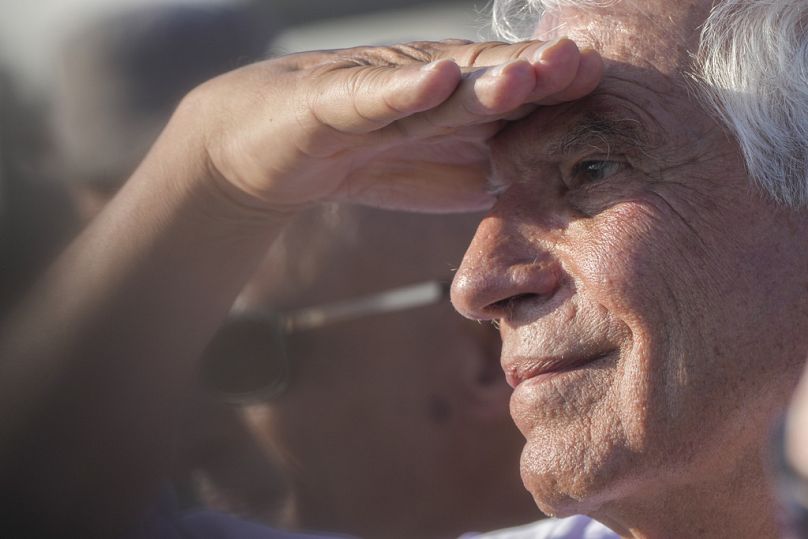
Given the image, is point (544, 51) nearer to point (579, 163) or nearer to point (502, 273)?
point (579, 163)

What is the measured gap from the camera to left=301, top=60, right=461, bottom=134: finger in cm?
159

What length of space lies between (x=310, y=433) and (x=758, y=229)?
5.94 feet

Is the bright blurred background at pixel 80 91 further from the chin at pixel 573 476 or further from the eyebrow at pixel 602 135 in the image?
the chin at pixel 573 476

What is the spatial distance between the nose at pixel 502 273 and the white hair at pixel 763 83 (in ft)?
1.30

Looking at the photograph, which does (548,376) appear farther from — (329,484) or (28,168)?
(28,168)

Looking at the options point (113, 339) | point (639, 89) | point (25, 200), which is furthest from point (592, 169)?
point (25, 200)

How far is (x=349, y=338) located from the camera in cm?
313

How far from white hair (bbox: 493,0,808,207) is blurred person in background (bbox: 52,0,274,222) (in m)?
1.43

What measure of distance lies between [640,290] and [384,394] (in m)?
1.57

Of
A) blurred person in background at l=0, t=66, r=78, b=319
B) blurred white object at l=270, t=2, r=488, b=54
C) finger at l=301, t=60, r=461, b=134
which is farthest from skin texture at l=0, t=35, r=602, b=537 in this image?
blurred white object at l=270, t=2, r=488, b=54

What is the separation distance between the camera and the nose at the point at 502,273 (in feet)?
5.79

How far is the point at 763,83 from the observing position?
1.70 m

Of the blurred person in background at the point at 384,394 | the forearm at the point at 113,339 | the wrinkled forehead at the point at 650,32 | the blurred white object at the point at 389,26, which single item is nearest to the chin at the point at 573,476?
the wrinkled forehead at the point at 650,32

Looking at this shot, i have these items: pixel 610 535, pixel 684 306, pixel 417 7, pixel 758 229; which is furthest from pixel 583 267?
pixel 417 7
